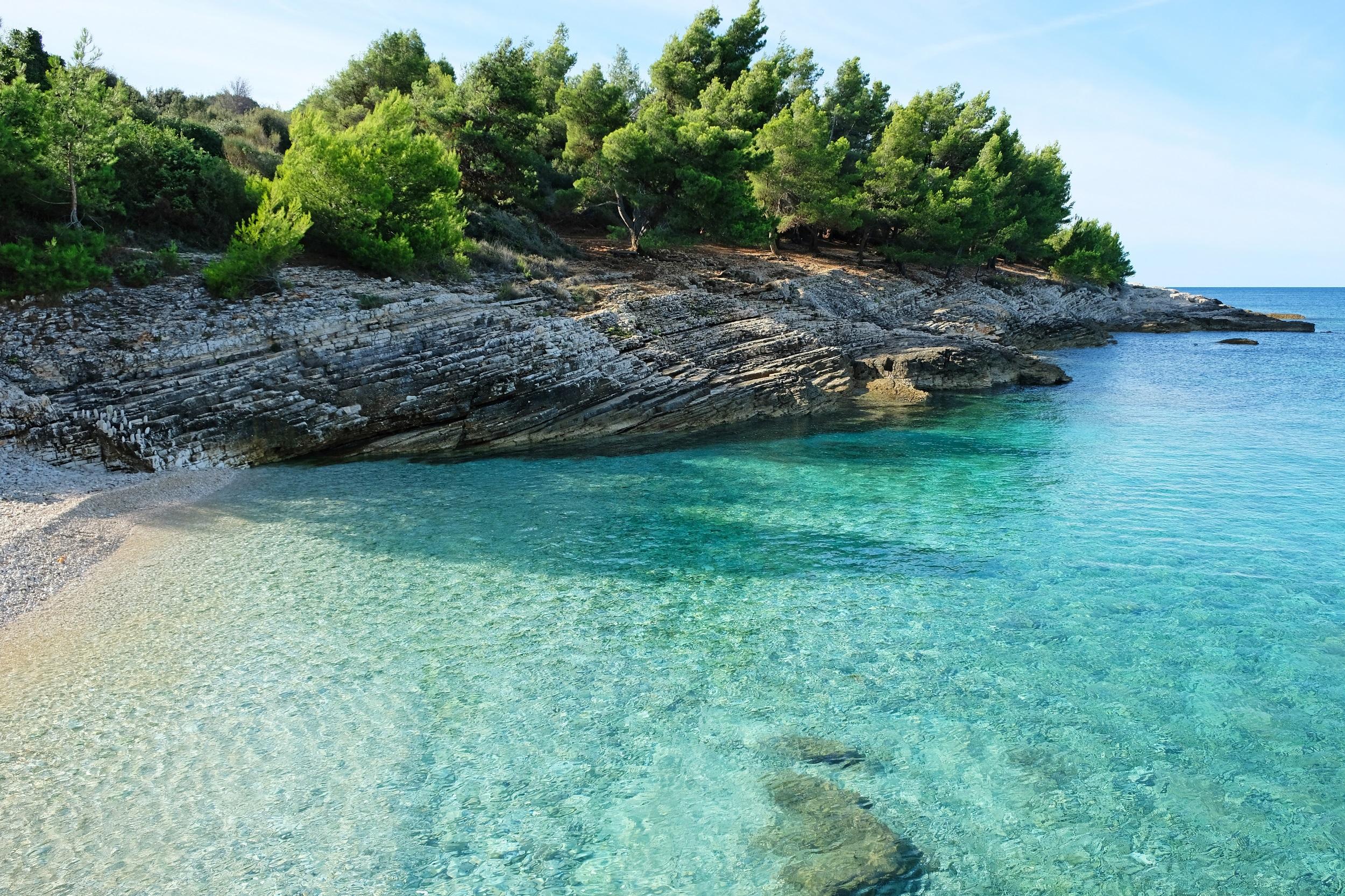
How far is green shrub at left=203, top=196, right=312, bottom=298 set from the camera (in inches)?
716

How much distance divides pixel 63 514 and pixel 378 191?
1208 cm

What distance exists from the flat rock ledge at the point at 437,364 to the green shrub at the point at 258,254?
16.9 inches

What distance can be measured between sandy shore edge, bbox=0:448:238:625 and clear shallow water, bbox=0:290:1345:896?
0.62 metres

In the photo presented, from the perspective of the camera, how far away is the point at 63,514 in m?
12.2

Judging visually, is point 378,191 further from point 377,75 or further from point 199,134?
point 377,75

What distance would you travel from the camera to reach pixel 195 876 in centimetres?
553

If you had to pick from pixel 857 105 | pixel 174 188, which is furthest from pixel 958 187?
pixel 174 188

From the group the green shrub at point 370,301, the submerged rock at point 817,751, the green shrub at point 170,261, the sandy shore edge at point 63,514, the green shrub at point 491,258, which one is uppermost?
the green shrub at point 491,258

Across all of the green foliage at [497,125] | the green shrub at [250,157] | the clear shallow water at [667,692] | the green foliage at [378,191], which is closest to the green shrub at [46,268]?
the green foliage at [378,191]

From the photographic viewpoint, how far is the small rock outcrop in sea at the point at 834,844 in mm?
5523

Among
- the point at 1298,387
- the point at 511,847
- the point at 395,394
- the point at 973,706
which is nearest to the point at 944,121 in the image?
the point at 1298,387

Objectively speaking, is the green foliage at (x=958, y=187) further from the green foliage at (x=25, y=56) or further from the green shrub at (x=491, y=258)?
the green foliage at (x=25, y=56)

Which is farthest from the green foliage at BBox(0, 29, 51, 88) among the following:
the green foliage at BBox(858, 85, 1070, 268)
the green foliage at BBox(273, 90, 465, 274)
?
the green foliage at BBox(858, 85, 1070, 268)

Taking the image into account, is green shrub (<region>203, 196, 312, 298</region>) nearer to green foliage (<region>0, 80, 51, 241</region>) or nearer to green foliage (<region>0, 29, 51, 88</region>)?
green foliage (<region>0, 80, 51, 241</region>)
